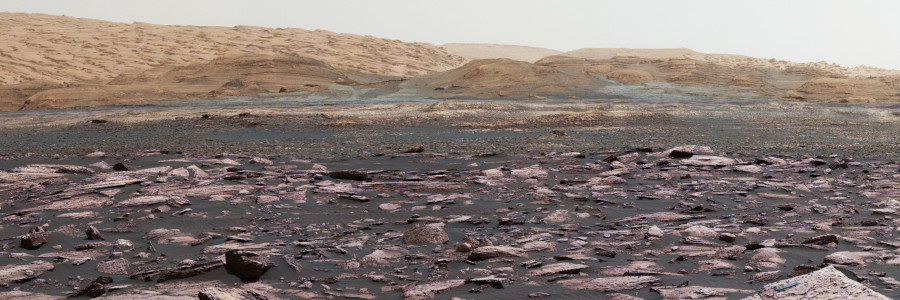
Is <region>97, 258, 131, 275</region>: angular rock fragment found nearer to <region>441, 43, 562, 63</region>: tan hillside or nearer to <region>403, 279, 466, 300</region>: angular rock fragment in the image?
<region>403, 279, 466, 300</region>: angular rock fragment

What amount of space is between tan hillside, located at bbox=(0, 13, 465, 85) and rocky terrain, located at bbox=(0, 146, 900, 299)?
3808 centimetres

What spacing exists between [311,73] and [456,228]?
34.8 m

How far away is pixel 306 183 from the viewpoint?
854 cm

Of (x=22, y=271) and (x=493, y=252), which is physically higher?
(x=493, y=252)

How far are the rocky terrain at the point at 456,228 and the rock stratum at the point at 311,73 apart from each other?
66.9 feet

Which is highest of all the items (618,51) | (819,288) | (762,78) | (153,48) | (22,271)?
(618,51)

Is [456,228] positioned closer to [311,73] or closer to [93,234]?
[93,234]

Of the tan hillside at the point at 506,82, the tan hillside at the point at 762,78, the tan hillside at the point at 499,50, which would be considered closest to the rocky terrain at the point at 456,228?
the tan hillside at the point at 506,82

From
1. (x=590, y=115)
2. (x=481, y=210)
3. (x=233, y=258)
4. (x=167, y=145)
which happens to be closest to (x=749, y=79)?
(x=590, y=115)

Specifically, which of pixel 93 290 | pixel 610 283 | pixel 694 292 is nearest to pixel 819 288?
pixel 694 292

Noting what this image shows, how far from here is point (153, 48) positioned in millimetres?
56188

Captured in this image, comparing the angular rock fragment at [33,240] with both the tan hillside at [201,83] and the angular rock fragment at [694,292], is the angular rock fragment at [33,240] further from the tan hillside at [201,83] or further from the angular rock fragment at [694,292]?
the tan hillside at [201,83]

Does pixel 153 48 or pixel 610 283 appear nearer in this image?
pixel 610 283

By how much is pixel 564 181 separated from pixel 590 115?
34.5 ft
